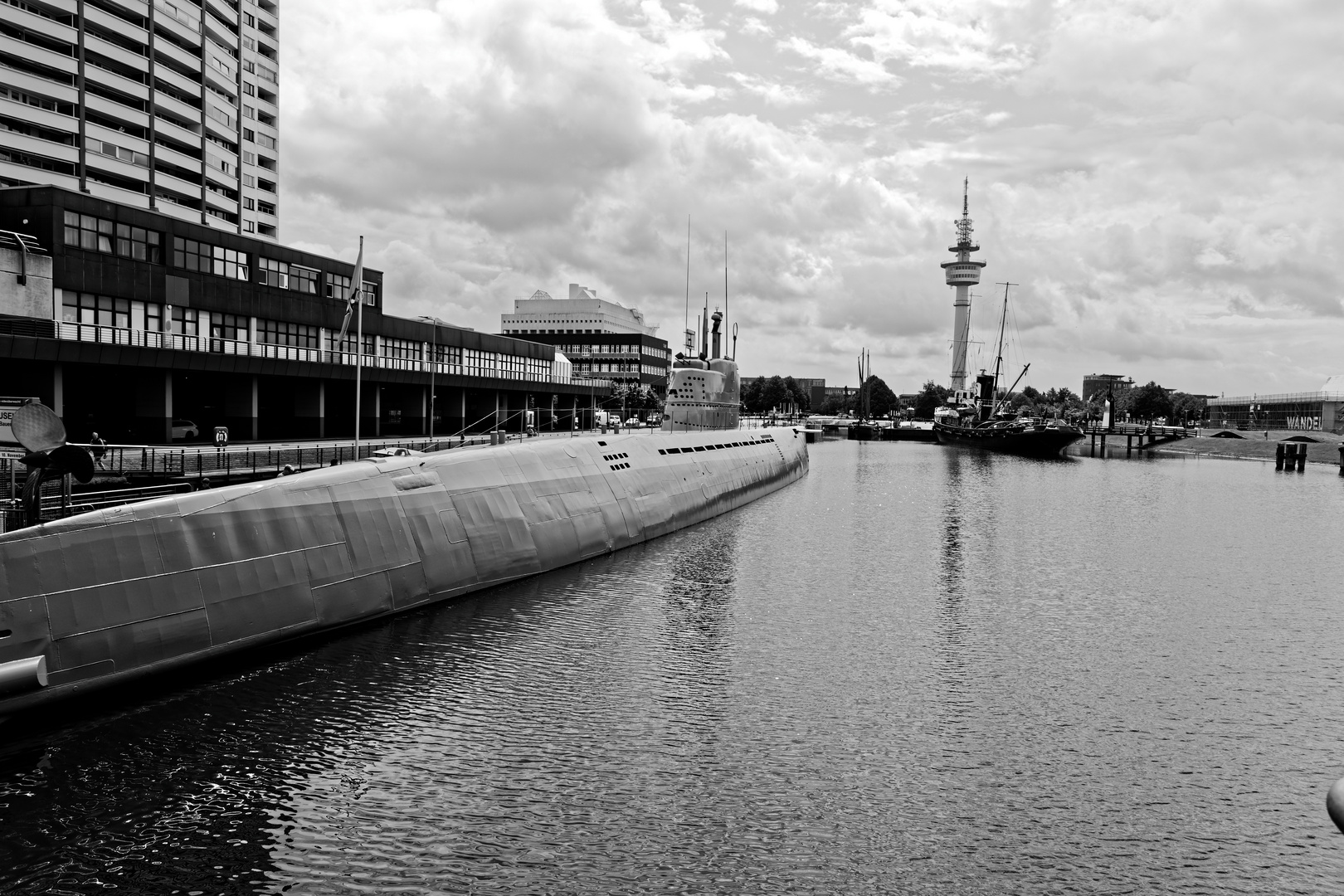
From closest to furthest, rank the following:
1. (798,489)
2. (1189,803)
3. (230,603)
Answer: (1189,803)
(230,603)
(798,489)

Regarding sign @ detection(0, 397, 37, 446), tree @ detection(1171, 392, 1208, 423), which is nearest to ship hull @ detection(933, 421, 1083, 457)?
sign @ detection(0, 397, 37, 446)

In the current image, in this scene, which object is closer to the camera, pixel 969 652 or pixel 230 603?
pixel 230 603

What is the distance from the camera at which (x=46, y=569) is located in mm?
12438

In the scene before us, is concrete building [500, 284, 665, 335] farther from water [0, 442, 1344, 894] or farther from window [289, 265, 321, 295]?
water [0, 442, 1344, 894]

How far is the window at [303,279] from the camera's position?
165 ft

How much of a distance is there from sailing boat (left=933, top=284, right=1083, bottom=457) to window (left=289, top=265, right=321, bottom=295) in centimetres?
7198

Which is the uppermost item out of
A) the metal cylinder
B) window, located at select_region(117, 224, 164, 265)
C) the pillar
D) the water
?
window, located at select_region(117, 224, 164, 265)

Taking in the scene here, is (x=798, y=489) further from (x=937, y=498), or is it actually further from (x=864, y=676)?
(x=864, y=676)

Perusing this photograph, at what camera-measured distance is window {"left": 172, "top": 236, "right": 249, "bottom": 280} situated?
1663 inches

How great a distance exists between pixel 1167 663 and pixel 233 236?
1801 inches

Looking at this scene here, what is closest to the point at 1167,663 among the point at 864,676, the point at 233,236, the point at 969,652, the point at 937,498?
the point at 969,652

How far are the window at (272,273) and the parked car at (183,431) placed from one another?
29.6 feet

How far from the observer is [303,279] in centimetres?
5116

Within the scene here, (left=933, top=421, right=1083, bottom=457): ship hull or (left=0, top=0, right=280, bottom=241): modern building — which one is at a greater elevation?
(left=0, top=0, right=280, bottom=241): modern building
